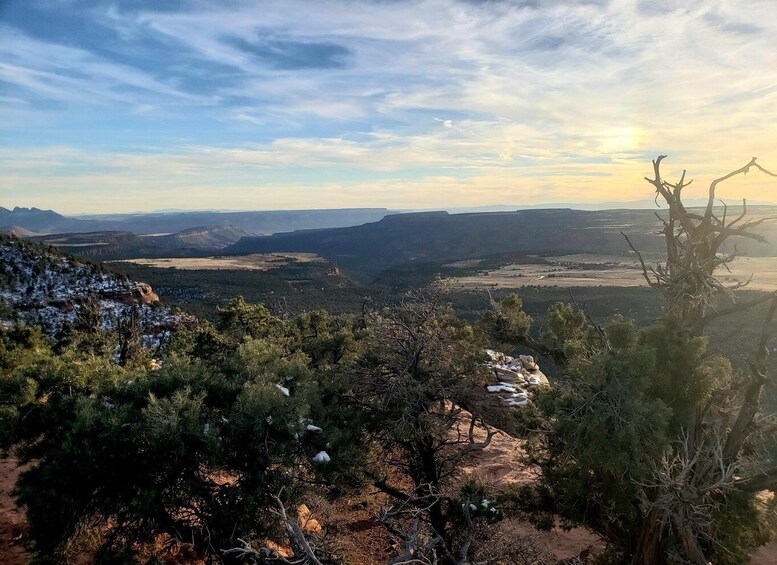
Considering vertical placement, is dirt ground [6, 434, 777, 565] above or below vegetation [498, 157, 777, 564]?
below

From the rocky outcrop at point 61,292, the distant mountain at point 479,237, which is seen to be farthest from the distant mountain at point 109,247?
the rocky outcrop at point 61,292

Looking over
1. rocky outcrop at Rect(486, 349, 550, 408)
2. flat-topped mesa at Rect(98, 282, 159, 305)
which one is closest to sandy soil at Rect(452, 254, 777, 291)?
rocky outcrop at Rect(486, 349, 550, 408)

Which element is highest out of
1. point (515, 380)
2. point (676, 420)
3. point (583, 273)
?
point (676, 420)

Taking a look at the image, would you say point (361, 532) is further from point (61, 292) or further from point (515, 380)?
point (61, 292)

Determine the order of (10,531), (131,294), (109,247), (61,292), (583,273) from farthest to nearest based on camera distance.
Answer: (109,247) → (583,273) → (131,294) → (61,292) → (10,531)

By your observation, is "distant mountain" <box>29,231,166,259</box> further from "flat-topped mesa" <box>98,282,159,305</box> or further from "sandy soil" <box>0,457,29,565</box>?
"sandy soil" <box>0,457,29,565</box>

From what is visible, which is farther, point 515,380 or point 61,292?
point 61,292

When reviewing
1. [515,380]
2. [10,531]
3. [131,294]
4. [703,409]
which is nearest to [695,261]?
[703,409]
